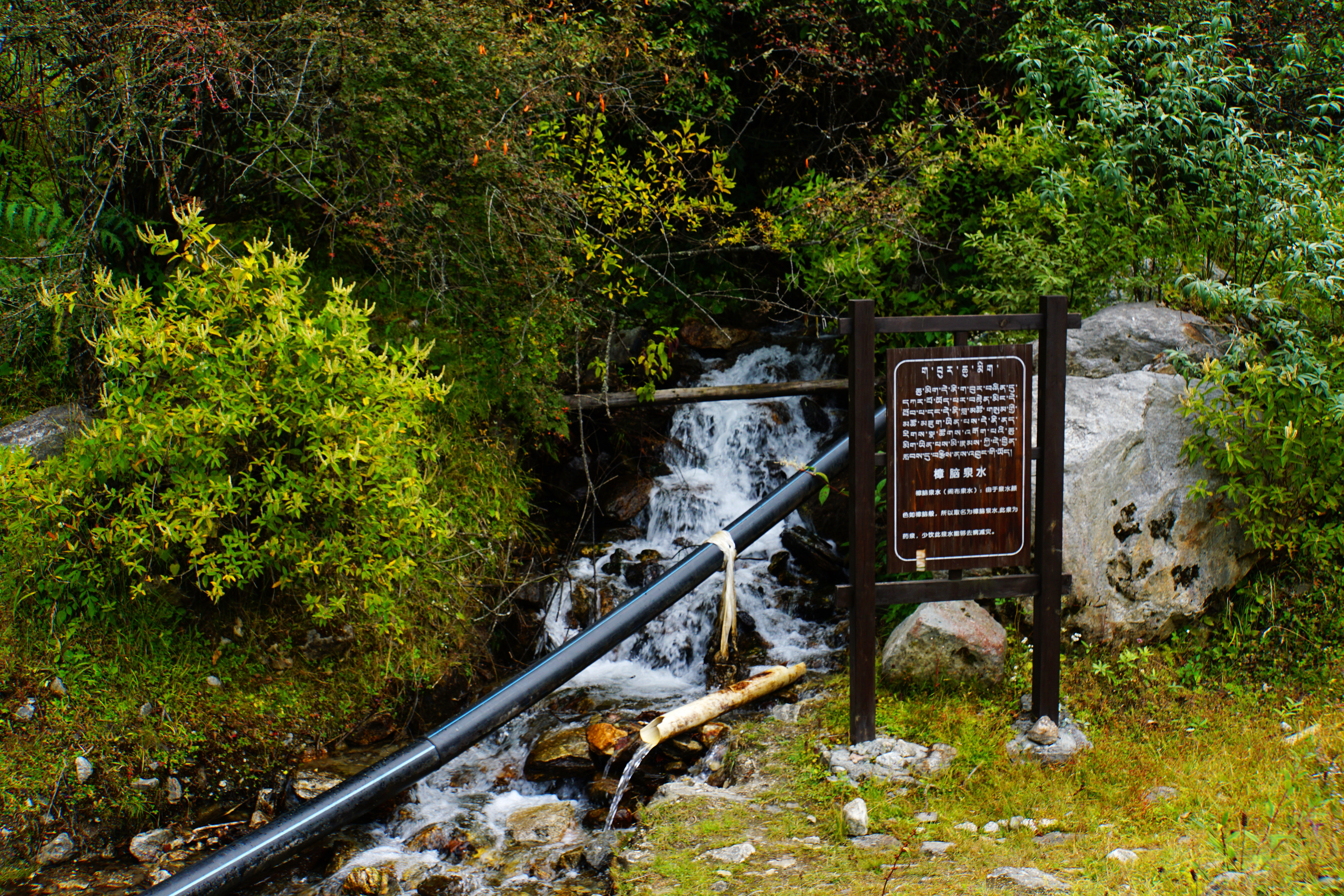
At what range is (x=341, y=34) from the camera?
571 centimetres

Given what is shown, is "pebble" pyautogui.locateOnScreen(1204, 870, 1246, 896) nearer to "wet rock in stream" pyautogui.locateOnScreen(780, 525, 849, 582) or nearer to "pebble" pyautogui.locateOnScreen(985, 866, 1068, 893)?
"pebble" pyautogui.locateOnScreen(985, 866, 1068, 893)

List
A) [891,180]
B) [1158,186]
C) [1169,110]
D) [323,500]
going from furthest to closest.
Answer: [891,180]
[1158,186]
[1169,110]
[323,500]

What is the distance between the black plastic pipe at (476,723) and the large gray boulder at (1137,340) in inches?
73.6

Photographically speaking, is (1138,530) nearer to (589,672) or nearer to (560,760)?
(560,760)

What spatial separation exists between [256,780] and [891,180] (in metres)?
7.21

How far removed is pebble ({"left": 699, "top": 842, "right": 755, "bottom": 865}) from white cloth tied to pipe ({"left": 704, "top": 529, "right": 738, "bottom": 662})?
160 cm

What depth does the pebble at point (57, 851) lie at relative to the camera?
4465mm

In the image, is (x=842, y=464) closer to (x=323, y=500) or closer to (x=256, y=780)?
(x=323, y=500)

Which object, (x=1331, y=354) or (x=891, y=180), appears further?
(x=891, y=180)

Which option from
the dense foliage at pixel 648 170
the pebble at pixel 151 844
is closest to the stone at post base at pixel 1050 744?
the dense foliage at pixel 648 170

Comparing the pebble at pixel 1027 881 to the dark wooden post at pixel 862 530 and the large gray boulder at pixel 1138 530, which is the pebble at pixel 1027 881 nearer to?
the dark wooden post at pixel 862 530

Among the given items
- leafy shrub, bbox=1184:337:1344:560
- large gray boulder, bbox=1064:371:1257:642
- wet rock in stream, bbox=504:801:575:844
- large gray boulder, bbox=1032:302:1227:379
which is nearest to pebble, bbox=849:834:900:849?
wet rock in stream, bbox=504:801:575:844

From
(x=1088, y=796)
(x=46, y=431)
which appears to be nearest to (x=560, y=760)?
(x=1088, y=796)

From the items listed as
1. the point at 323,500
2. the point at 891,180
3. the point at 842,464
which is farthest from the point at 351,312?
the point at 891,180
